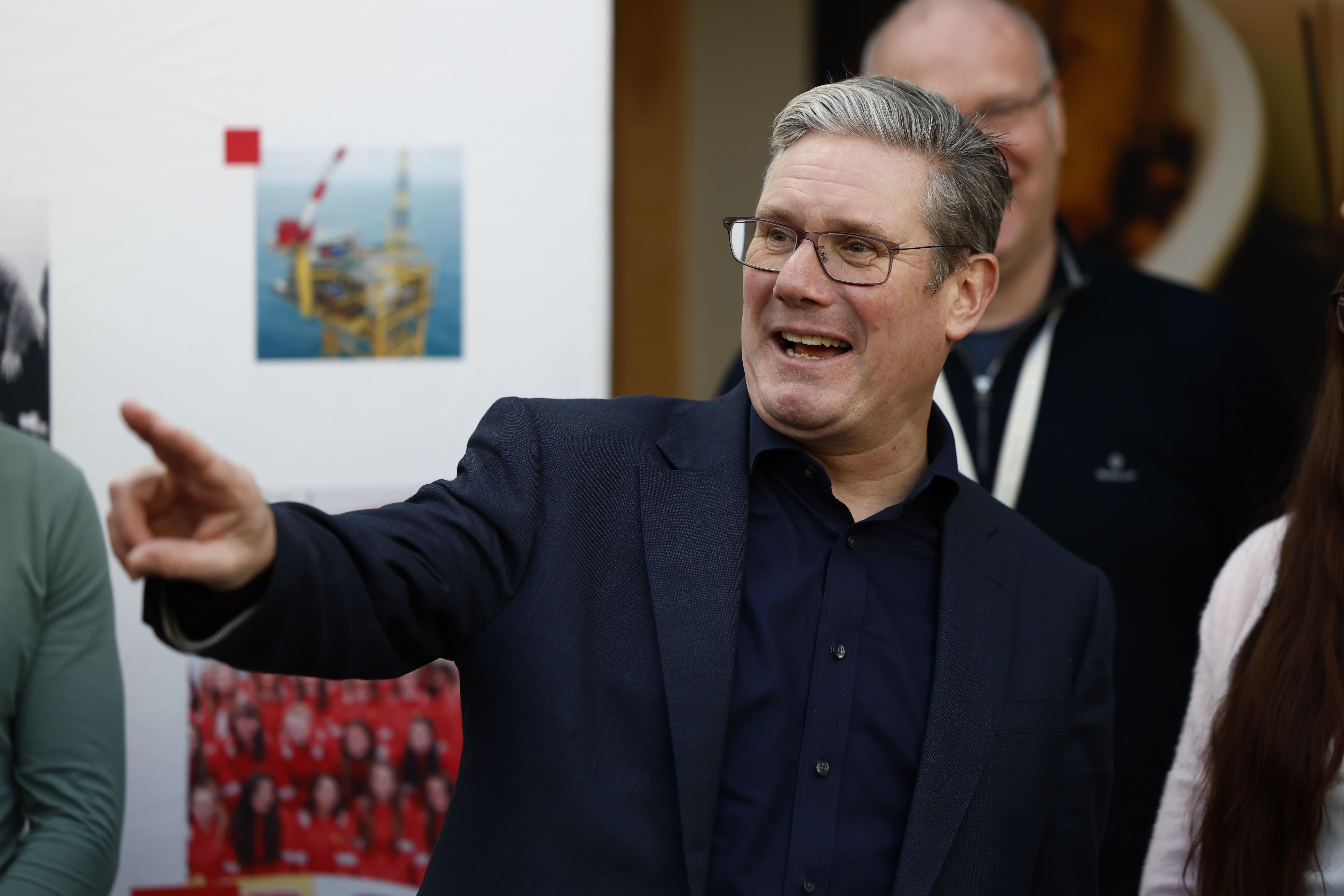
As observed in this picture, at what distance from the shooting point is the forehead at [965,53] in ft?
9.16

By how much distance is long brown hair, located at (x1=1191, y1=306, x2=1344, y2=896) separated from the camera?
1.71 m

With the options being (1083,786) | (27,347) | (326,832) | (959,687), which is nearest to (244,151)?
(27,347)

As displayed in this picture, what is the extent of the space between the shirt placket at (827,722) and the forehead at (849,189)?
0.41 metres

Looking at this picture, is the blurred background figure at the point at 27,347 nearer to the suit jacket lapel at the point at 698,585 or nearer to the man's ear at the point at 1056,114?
the suit jacket lapel at the point at 698,585

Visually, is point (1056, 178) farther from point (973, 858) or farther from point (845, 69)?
point (973, 858)

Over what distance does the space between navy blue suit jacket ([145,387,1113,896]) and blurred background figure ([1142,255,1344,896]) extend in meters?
0.26

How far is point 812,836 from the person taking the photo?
1496 millimetres

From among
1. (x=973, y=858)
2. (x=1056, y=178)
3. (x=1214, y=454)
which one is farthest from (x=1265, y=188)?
(x=973, y=858)

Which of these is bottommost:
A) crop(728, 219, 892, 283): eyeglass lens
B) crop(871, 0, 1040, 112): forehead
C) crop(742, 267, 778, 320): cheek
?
crop(742, 267, 778, 320): cheek

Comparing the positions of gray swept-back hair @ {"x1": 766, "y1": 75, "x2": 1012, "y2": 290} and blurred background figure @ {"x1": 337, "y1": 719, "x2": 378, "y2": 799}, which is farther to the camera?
blurred background figure @ {"x1": 337, "y1": 719, "x2": 378, "y2": 799}

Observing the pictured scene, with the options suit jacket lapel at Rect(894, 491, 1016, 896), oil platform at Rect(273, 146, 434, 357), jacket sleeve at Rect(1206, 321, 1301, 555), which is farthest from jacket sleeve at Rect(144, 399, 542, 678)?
jacket sleeve at Rect(1206, 321, 1301, 555)

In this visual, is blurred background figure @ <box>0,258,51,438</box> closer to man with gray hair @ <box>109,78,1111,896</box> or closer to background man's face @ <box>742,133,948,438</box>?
man with gray hair @ <box>109,78,1111,896</box>

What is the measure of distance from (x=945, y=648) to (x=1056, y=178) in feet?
5.90

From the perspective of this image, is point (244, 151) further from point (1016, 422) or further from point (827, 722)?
point (1016, 422)
